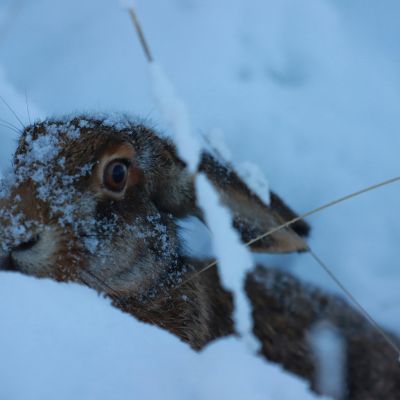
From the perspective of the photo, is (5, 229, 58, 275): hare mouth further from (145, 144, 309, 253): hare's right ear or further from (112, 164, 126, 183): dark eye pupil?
(145, 144, 309, 253): hare's right ear

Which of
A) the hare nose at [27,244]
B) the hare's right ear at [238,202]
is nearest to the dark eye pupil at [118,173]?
the hare's right ear at [238,202]

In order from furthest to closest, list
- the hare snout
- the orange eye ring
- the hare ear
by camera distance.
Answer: the hare ear
the orange eye ring
the hare snout

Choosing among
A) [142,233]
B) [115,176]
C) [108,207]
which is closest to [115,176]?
[115,176]

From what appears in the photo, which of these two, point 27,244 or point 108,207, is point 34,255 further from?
point 108,207

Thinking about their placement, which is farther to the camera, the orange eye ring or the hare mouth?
the orange eye ring

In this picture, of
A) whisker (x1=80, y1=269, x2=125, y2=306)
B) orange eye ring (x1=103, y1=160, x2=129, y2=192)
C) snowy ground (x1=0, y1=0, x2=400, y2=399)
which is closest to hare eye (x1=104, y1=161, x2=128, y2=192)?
orange eye ring (x1=103, y1=160, x2=129, y2=192)

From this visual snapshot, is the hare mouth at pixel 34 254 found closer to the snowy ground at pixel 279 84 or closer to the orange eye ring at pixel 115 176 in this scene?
the orange eye ring at pixel 115 176

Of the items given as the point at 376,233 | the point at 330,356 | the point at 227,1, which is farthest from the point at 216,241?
the point at 227,1
